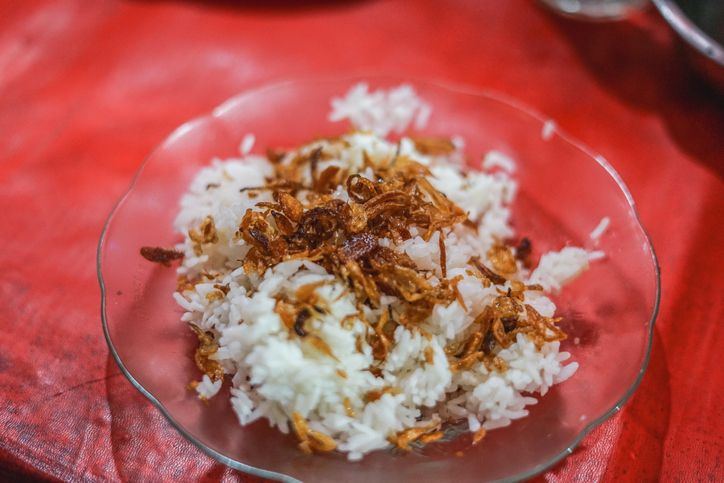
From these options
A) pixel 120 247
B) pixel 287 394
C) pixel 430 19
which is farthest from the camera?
pixel 430 19

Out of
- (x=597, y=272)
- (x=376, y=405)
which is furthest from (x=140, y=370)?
(x=597, y=272)

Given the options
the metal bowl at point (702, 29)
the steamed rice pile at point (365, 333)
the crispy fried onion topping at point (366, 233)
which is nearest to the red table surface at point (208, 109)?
the metal bowl at point (702, 29)

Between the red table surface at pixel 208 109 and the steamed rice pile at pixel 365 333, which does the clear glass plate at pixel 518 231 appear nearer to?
the steamed rice pile at pixel 365 333

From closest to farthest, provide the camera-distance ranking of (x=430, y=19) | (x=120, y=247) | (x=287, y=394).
A: 1. (x=287, y=394)
2. (x=120, y=247)
3. (x=430, y=19)

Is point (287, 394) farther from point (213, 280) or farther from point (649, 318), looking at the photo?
point (649, 318)

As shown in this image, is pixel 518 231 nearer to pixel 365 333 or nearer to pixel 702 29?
pixel 365 333

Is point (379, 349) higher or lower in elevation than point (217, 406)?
higher
